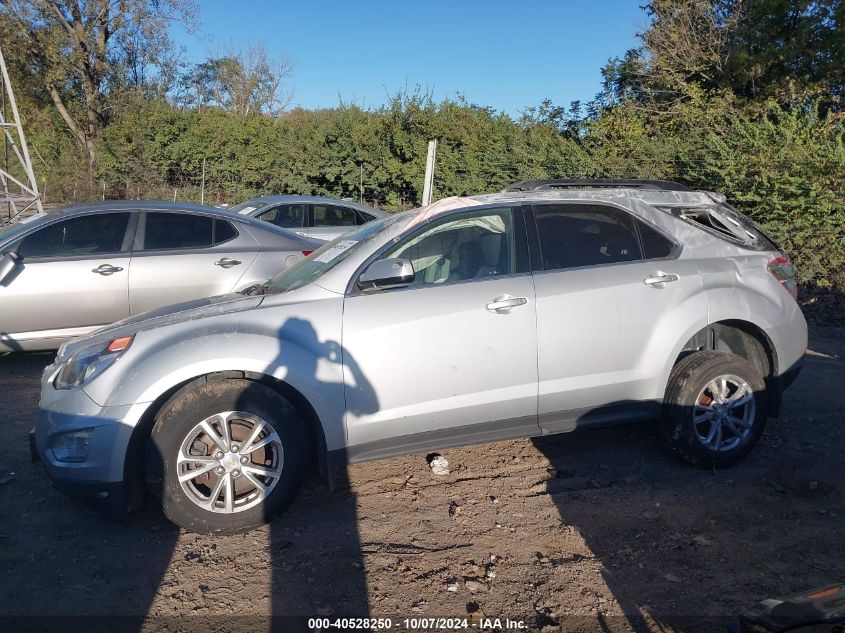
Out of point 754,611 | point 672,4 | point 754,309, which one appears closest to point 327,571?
point 754,611

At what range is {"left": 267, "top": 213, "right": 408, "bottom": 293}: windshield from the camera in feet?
14.0

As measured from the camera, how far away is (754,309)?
15.4 ft

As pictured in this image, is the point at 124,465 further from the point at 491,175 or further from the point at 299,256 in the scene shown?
the point at 491,175

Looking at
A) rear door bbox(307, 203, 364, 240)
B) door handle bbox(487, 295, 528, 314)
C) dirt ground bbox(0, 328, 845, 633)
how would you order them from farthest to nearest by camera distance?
1. rear door bbox(307, 203, 364, 240)
2. door handle bbox(487, 295, 528, 314)
3. dirt ground bbox(0, 328, 845, 633)

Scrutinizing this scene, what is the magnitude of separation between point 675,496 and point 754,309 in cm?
136

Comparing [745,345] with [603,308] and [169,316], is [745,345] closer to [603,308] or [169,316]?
[603,308]

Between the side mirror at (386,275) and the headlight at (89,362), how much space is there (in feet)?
4.27

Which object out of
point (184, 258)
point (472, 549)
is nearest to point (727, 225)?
point (472, 549)

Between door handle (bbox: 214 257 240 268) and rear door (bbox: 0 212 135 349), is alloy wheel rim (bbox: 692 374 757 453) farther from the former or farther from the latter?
rear door (bbox: 0 212 135 349)

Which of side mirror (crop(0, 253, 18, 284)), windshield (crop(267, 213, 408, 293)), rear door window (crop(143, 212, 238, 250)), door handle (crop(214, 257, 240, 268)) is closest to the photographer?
windshield (crop(267, 213, 408, 293))

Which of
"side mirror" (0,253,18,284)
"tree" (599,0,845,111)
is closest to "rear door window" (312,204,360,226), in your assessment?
"side mirror" (0,253,18,284)

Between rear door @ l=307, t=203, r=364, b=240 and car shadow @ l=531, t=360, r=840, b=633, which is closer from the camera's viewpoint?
car shadow @ l=531, t=360, r=840, b=633

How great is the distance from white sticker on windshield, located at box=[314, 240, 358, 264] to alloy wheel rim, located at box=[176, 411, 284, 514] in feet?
3.79

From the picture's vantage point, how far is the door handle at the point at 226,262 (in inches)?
276
